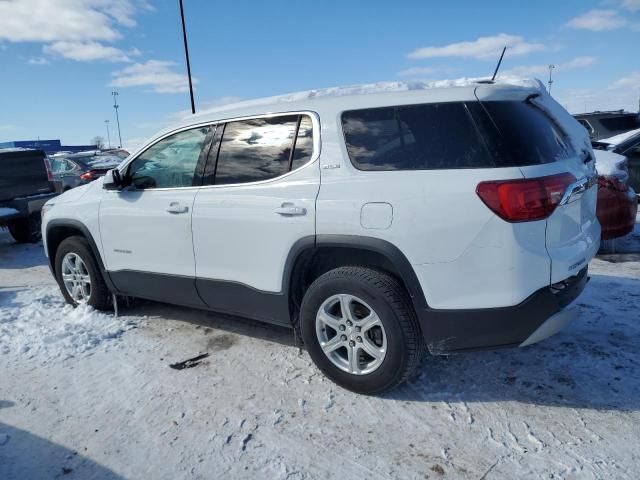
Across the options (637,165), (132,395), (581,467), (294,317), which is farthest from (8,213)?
(637,165)

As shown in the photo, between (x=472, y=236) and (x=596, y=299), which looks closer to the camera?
(x=472, y=236)

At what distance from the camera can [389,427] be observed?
8.99ft

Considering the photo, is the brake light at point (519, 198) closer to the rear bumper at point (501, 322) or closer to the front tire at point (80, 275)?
the rear bumper at point (501, 322)

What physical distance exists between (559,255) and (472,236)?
19.3 inches

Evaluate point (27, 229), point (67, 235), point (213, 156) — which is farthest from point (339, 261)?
point (27, 229)

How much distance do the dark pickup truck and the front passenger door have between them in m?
5.10

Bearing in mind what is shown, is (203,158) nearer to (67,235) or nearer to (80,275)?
(80,275)

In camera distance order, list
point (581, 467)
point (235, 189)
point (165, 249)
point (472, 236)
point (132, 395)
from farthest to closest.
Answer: point (165, 249) → point (235, 189) → point (132, 395) → point (472, 236) → point (581, 467)

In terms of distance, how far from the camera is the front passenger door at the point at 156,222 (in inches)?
148

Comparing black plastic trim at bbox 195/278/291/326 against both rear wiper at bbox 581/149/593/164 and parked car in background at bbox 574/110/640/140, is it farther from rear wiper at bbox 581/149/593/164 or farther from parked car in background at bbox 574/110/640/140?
parked car in background at bbox 574/110/640/140

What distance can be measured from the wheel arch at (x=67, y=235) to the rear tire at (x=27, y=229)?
169 inches

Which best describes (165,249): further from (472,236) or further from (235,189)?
(472,236)

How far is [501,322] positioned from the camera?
2.61 meters

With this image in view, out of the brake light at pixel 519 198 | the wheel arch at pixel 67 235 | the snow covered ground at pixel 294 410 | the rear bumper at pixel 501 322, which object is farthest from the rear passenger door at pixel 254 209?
the wheel arch at pixel 67 235
